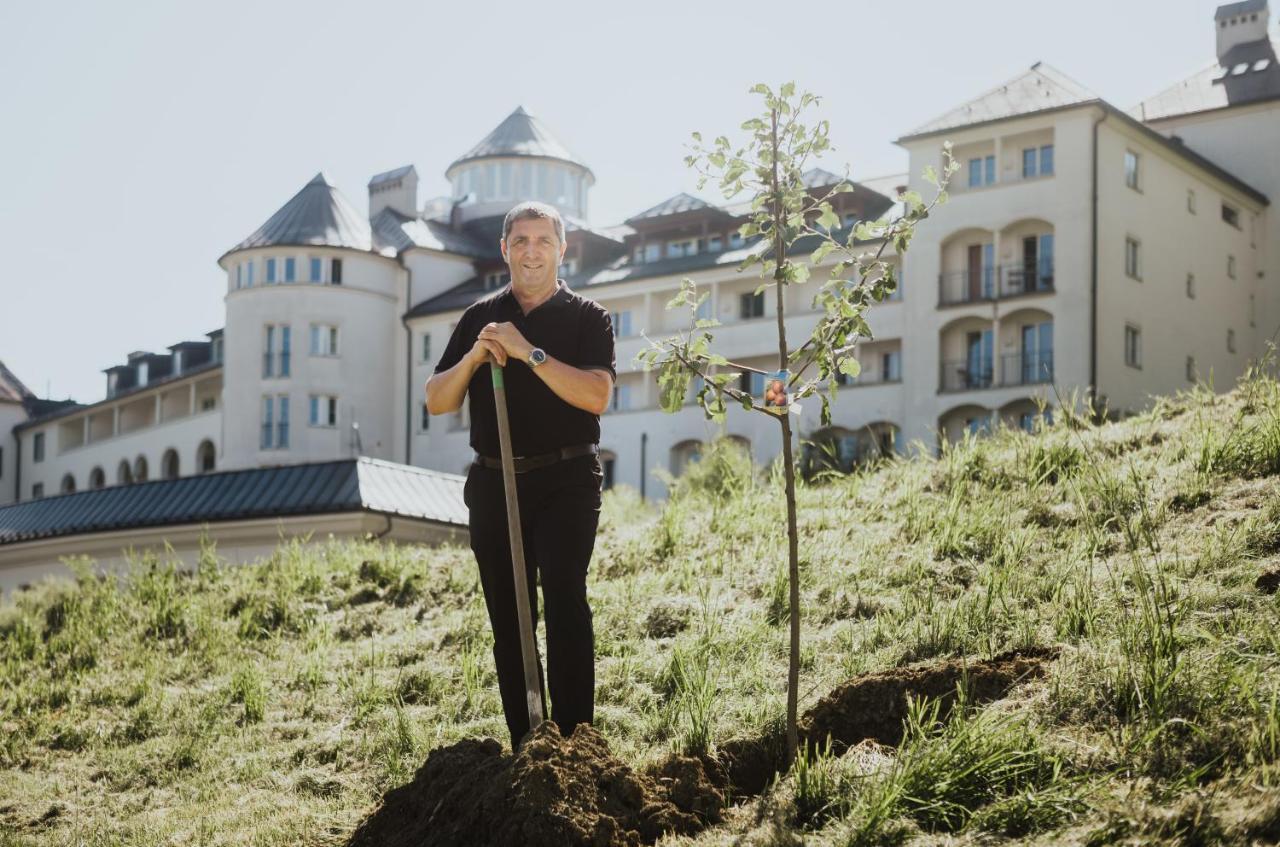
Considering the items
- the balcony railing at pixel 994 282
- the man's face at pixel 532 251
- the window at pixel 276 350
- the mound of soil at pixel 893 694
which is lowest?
the mound of soil at pixel 893 694

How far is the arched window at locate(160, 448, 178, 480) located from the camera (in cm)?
6981

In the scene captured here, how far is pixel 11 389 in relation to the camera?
84.7 meters

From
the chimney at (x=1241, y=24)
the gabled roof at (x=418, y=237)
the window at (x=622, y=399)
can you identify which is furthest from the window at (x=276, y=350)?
the chimney at (x=1241, y=24)

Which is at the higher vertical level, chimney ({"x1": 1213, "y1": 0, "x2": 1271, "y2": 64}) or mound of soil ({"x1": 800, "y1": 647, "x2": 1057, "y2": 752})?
chimney ({"x1": 1213, "y1": 0, "x2": 1271, "y2": 64})

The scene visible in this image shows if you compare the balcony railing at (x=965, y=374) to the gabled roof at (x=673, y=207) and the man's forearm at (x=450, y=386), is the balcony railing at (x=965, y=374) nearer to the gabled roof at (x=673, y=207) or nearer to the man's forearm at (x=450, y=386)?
the gabled roof at (x=673, y=207)

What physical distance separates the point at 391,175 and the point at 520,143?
19.9ft

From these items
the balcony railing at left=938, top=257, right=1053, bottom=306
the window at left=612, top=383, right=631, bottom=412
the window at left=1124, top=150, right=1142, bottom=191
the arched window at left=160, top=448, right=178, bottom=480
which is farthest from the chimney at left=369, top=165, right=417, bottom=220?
the window at left=1124, top=150, right=1142, bottom=191

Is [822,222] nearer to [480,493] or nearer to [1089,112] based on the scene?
A: [480,493]

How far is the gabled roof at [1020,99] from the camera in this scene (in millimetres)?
44812

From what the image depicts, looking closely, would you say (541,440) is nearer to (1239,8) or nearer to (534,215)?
(534,215)

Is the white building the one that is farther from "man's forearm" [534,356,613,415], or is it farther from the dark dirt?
"man's forearm" [534,356,613,415]

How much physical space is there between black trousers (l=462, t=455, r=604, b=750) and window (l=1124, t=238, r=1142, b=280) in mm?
41454

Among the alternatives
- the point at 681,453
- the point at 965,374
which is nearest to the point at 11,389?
the point at 681,453

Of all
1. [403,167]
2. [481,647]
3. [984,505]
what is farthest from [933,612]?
[403,167]
